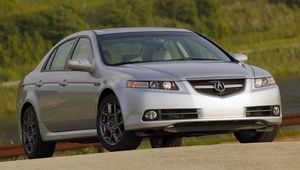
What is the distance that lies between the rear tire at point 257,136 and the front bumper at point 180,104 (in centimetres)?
80

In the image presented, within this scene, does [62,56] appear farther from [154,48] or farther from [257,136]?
[257,136]

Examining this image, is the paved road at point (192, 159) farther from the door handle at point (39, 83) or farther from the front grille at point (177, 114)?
the door handle at point (39, 83)

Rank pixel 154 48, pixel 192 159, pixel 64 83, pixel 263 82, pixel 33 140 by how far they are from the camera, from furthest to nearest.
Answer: pixel 33 140
pixel 64 83
pixel 154 48
pixel 263 82
pixel 192 159

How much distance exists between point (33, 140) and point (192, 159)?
394 cm

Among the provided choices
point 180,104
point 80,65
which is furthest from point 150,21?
point 180,104

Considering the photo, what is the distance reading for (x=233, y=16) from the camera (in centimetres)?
7556

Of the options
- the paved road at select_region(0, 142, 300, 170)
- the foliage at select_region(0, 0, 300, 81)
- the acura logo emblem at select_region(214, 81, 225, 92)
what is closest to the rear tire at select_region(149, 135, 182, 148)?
the acura logo emblem at select_region(214, 81, 225, 92)

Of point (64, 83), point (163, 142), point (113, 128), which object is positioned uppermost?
point (64, 83)

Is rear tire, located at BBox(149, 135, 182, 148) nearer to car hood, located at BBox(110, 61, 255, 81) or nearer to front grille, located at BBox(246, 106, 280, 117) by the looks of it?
car hood, located at BBox(110, 61, 255, 81)

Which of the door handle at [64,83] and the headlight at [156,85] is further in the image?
the door handle at [64,83]

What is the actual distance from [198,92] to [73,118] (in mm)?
1800

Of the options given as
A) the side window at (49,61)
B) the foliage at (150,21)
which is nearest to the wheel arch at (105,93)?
the side window at (49,61)

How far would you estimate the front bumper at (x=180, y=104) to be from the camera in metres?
11.9

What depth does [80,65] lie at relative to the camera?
42.2 ft
